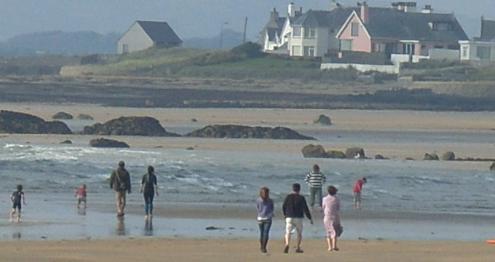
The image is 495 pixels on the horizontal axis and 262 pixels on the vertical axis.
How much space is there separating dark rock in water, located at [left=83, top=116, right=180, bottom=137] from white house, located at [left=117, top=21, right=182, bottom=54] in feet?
232

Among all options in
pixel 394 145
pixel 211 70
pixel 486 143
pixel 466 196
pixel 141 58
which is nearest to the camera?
pixel 466 196

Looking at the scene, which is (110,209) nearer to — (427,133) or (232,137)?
(232,137)

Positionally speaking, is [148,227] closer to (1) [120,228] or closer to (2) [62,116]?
(1) [120,228]

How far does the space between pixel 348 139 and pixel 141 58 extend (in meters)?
63.9

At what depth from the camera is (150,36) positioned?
120 meters

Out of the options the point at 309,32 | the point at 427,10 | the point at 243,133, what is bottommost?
the point at 243,133

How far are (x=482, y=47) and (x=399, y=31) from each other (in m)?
6.21

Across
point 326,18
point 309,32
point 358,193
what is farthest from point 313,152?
point 309,32

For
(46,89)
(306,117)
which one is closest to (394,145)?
(306,117)

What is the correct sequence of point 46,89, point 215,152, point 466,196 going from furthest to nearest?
point 46,89 → point 215,152 → point 466,196

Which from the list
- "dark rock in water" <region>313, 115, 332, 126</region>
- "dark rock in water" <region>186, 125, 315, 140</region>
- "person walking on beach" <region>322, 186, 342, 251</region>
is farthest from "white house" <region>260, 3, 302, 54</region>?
"person walking on beach" <region>322, 186, 342, 251</region>

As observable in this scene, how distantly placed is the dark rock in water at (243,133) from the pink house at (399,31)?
51588 millimetres

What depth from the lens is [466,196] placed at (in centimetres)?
3328

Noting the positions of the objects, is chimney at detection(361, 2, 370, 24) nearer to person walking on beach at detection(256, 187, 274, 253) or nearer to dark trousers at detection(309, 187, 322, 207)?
dark trousers at detection(309, 187, 322, 207)
